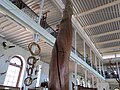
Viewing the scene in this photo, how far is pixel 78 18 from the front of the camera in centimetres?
1052

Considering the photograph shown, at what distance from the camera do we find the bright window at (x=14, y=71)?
28.7ft

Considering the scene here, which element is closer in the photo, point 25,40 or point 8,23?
point 8,23

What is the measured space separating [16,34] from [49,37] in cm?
294

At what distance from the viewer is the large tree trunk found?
0.73m

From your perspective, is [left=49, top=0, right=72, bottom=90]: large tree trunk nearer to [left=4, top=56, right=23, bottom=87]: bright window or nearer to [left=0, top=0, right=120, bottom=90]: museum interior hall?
[left=0, top=0, right=120, bottom=90]: museum interior hall

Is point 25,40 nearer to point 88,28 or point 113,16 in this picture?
point 88,28

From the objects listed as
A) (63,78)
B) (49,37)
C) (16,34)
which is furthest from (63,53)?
(16,34)

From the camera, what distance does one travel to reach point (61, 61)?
78cm

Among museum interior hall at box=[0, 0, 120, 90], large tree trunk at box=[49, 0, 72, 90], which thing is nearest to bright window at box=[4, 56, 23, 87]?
museum interior hall at box=[0, 0, 120, 90]

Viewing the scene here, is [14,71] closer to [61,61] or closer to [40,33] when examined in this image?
[40,33]

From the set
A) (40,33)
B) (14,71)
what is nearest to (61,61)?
(40,33)

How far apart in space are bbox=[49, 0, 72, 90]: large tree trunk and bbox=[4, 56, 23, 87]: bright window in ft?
28.9

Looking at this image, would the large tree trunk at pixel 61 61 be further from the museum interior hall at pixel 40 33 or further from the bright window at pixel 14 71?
the bright window at pixel 14 71

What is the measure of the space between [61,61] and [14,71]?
932 centimetres
